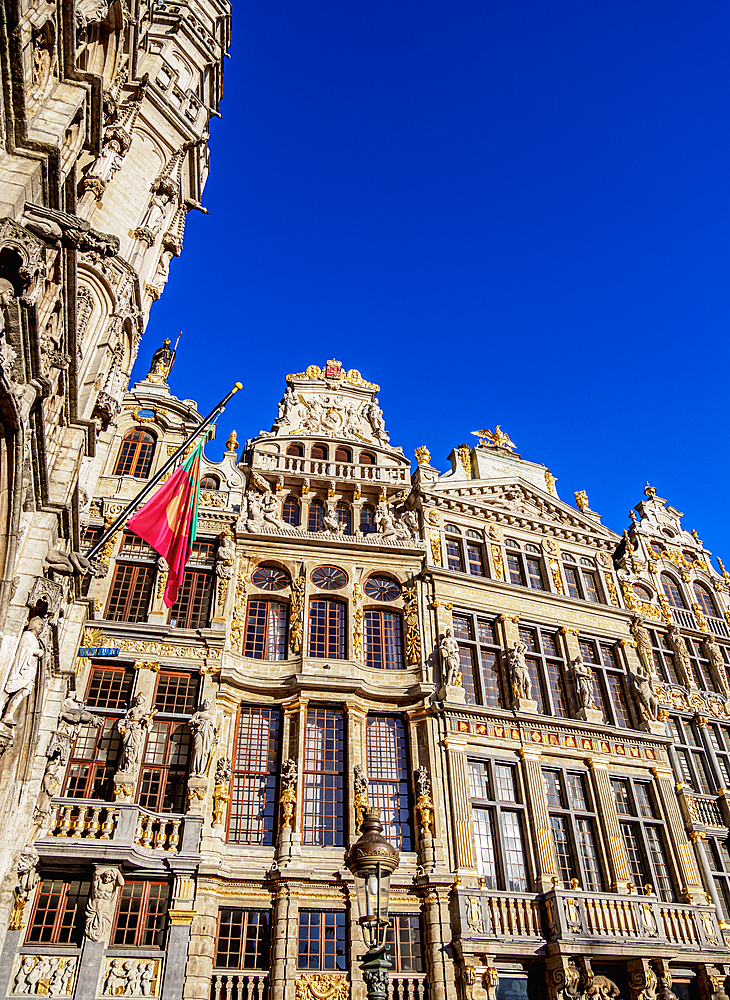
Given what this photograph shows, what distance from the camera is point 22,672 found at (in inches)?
571

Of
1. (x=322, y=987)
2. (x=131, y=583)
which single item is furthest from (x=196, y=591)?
(x=322, y=987)

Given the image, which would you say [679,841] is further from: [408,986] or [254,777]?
[254,777]

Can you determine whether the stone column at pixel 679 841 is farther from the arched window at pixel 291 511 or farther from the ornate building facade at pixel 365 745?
the arched window at pixel 291 511

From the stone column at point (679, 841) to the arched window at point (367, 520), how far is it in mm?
12654

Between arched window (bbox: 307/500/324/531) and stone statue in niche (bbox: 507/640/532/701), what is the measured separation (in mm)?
7997

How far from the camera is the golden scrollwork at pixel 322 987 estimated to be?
61.6ft

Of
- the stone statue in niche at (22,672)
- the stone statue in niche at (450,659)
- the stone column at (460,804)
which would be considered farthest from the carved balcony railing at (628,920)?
the stone statue in niche at (22,672)

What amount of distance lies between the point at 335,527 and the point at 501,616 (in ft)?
22.0

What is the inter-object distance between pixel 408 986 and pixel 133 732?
9.59m

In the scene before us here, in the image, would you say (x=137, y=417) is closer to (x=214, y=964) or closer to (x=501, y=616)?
(x=501, y=616)

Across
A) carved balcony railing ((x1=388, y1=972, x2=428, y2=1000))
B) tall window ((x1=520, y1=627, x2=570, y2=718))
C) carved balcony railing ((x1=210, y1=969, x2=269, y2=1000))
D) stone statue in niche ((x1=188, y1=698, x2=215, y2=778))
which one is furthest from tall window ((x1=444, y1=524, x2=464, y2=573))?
carved balcony railing ((x1=210, y1=969, x2=269, y2=1000))

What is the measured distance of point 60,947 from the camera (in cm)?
1786

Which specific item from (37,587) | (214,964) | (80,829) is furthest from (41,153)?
(214,964)

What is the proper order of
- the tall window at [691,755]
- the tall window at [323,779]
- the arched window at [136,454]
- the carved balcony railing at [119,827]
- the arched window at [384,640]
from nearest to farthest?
1. the carved balcony railing at [119,827]
2. the tall window at [323,779]
3. the arched window at [384,640]
4. the arched window at [136,454]
5. the tall window at [691,755]
